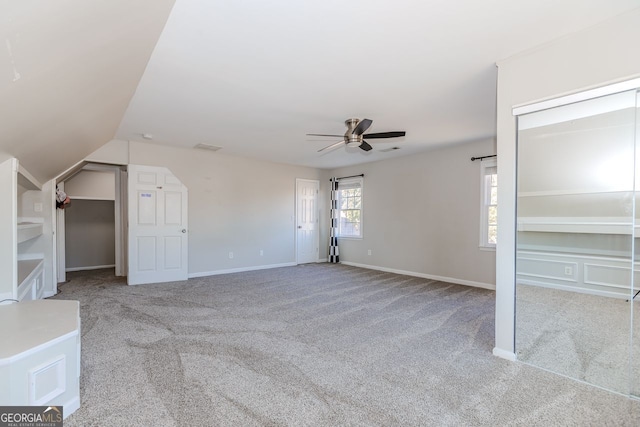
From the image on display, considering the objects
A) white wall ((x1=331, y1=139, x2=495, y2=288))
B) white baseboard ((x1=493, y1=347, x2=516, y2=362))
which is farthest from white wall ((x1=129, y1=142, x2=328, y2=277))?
white baseboard ((x1=493, y1=347, x2=516, y2=362))

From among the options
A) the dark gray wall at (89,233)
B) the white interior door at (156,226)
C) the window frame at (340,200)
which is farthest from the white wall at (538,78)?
the dark gray wall at (89,233)

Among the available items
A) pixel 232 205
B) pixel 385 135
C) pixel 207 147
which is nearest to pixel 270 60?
pixel 385 135

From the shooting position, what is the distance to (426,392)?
1977mm

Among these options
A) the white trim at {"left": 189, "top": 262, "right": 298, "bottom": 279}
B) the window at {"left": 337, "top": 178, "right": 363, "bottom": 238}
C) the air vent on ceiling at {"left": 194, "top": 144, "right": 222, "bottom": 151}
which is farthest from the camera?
the window at {"left": 337, "top": 178, "right": 363, "bottom": 238}

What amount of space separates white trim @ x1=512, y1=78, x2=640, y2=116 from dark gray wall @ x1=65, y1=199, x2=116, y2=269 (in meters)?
7.93

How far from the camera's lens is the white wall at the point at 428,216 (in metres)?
5.05

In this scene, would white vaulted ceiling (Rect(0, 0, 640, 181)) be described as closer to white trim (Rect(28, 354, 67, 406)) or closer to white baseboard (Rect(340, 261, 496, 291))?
white trim (Rect(28, 354, 67, 406))

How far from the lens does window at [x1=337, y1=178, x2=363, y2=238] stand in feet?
23.5

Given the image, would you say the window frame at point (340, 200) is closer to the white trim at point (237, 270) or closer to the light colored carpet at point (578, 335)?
the white trim at point (237, 270)

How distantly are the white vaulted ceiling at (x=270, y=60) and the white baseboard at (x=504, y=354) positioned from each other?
2.47 metres

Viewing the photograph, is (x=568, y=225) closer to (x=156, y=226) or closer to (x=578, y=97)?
(x=578, y=97)

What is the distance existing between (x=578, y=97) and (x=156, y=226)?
580 cm

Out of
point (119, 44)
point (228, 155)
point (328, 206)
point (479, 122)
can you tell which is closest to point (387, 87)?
point (479, 122)

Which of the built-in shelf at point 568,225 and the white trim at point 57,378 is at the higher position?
the built-in shelf at point 568,225
